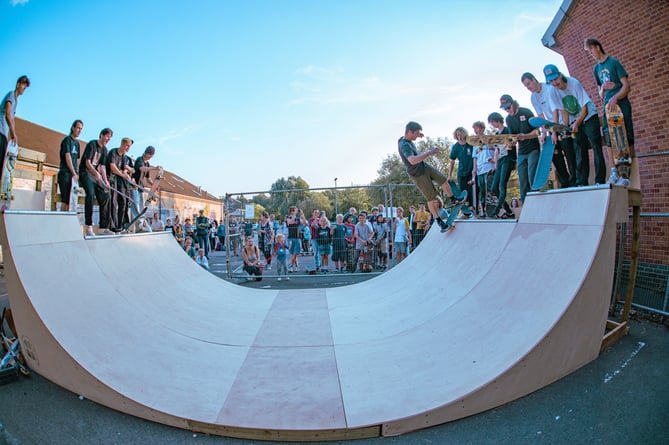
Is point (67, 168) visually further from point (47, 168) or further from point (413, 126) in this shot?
point (47, 168)

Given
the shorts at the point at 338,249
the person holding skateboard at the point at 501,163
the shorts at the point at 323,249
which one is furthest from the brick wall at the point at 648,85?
the shorts at the point at 323,249

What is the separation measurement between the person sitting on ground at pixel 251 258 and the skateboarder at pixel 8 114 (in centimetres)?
464

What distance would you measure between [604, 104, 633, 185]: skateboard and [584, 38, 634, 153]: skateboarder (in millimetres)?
112

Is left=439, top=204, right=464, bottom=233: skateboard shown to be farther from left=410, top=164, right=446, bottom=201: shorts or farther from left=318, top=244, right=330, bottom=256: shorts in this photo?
left=318, top=244, right=330, bottom=256: shorts

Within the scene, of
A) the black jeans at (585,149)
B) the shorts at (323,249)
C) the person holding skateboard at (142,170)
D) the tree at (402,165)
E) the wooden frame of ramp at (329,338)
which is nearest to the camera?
the wooden frame of ramp at (329,338)

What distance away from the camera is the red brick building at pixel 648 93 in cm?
516

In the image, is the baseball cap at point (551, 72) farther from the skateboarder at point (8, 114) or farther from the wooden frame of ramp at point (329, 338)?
the skateboarder at point (8, 114)

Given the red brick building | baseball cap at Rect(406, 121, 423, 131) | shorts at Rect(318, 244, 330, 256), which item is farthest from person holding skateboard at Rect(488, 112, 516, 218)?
shorts at Rect(318, 244, 330, 256)

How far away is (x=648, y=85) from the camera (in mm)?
5648

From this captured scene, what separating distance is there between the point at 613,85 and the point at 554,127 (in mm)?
684

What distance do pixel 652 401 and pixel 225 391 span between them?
299cm

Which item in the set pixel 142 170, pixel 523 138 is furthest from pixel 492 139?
pixel 142 170

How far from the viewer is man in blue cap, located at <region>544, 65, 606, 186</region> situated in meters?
4.07

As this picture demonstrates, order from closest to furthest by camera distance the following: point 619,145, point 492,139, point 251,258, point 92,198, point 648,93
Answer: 1. point 619,145
2. point 492,139
3. point 92,198
4. point 648,93
5. point 251,258
